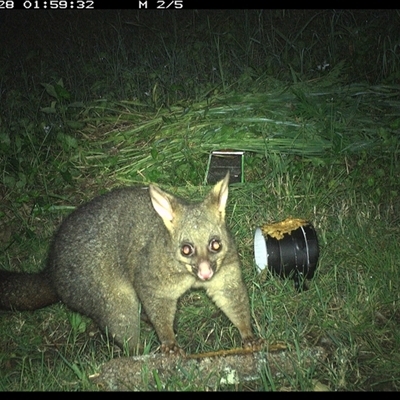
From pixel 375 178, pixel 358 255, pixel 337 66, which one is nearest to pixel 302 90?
pixel 337 66

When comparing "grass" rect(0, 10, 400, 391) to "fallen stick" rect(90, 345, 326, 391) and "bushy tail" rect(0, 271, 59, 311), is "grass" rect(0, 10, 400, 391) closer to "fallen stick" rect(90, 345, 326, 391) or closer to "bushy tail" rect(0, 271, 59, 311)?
"fallen stick" rect(90, 345, 326, 391)

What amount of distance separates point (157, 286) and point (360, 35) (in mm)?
4192

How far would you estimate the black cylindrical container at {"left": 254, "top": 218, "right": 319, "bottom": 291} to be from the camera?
4.45 m

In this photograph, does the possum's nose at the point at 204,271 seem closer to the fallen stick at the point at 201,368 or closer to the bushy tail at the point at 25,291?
the fallen stick at the point at 201,368

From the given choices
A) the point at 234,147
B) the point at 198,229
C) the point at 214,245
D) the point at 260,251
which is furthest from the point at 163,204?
the point at 234,147

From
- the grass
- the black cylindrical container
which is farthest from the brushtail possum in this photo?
the black cylindrical container

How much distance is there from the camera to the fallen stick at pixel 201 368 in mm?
3635

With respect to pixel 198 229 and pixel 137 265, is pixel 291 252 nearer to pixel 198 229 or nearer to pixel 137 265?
pixel 198 229

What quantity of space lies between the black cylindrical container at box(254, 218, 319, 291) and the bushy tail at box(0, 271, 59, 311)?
1406 mm

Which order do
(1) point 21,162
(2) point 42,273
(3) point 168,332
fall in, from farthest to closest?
(1) point 21,162 → (2) point 42,273 → (3) point 168,332

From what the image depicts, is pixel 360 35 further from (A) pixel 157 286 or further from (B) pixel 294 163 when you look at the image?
(A) pixel 157 286

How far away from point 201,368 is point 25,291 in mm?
1370

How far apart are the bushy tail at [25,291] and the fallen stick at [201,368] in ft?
3.04

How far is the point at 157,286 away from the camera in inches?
161
